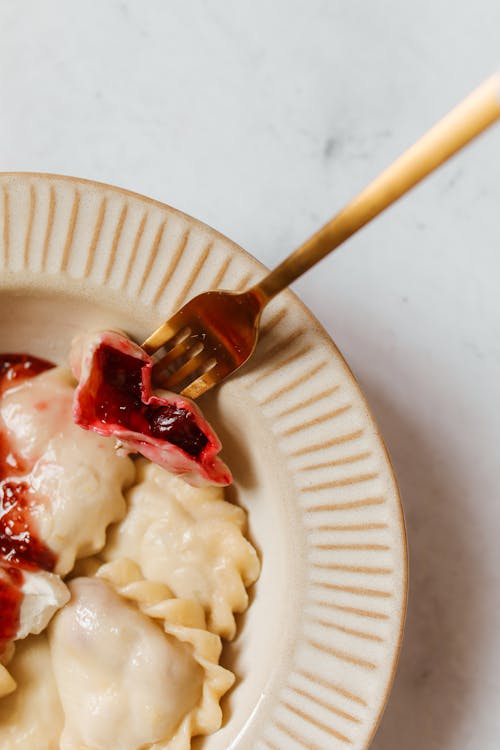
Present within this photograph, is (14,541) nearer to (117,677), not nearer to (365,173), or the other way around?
(117,677)

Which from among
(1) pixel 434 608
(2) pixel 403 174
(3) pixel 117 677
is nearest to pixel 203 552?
(3) pixel 117 677

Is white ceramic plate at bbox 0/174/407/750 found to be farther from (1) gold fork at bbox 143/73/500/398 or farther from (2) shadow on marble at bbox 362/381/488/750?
(2) shadow on marble at bbox 362/381/488/750

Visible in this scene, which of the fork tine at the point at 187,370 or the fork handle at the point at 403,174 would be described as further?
the fork tine at the point at 187,370

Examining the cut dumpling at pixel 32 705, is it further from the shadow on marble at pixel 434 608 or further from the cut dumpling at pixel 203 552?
the shadow on marble at pixel 434 608

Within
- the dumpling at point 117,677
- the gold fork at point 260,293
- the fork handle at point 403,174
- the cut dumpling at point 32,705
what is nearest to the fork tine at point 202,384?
the gold fork at point 260,293

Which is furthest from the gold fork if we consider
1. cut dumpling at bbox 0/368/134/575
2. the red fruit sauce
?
the red fruit sauce
